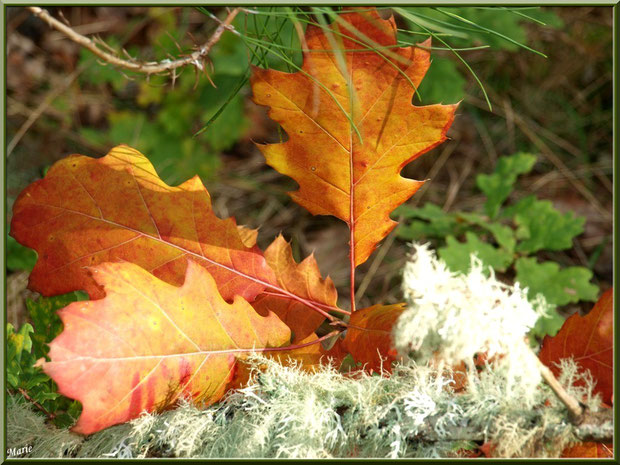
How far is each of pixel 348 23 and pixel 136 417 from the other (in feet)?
1.42

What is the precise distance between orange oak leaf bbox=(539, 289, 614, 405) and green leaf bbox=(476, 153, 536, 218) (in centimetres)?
88

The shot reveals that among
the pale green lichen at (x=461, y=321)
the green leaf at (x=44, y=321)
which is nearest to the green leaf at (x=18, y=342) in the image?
the green leaf at (x=44, y=321)

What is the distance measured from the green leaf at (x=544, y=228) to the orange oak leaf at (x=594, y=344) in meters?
0.76

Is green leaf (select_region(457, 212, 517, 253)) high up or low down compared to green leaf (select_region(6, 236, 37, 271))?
up

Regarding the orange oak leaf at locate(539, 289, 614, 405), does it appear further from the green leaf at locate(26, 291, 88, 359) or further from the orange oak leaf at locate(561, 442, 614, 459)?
the green leaf at locate(26, 291, 88, 359)

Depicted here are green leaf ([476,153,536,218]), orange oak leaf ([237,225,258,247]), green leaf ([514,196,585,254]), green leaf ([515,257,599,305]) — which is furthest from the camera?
green leaf ([476,153,536,218])

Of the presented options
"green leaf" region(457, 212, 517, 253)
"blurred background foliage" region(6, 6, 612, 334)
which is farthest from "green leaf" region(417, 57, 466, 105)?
"green leaf" region(457, 212, 517, 253)

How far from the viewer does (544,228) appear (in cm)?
127

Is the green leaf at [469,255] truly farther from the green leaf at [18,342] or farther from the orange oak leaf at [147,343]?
the green leaf at [18,342]

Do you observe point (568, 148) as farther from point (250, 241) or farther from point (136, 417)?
point (136, 417)

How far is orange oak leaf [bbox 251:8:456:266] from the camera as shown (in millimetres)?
566

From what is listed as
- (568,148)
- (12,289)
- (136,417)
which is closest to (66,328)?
(136,417)

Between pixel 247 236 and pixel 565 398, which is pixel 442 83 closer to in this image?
pixel 247 236

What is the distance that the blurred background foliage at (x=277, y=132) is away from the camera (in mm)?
1712
